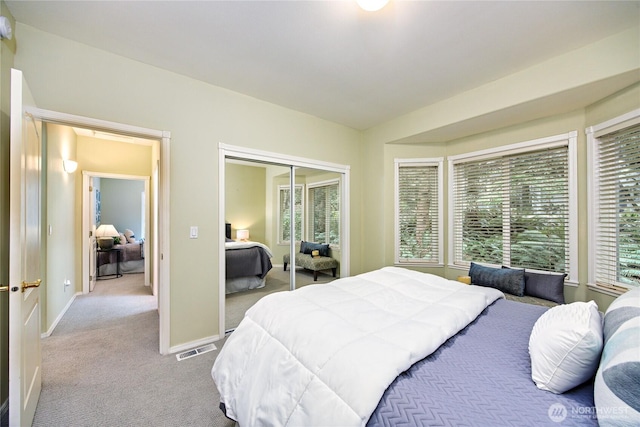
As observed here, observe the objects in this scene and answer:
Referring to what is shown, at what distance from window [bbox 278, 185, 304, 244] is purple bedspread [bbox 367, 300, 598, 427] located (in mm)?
2633

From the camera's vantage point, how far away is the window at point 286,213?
3.60 m

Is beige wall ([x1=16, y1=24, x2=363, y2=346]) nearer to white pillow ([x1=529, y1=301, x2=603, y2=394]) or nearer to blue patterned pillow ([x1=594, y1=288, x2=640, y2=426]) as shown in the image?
white pillow ([x1=529, y1=301, x2=603, y2=394])

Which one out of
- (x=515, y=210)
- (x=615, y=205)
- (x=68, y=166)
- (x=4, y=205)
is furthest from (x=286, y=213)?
(x=615, y=205)

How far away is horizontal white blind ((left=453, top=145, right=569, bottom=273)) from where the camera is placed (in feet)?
9.21

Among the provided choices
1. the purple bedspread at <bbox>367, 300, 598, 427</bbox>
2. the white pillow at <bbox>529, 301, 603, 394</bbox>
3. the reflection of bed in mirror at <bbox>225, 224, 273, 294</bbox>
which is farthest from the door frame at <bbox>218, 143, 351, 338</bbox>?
the white pillow at <bbox>529, 301, 603, 394</bbox>

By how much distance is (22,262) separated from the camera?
1375 millimetres

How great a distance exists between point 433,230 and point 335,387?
3297 millimetres

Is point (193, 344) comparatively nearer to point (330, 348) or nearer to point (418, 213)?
point (330, 348)

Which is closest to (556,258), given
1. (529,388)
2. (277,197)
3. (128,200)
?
(529,388)

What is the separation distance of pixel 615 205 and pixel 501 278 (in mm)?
1164

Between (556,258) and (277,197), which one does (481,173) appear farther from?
(277,197)

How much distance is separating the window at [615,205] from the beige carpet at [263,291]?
120 inches

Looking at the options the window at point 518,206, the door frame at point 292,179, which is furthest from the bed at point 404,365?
the window at point 518,206

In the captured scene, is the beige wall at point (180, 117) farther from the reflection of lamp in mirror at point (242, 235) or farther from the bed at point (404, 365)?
the bed at point (404, 365)
